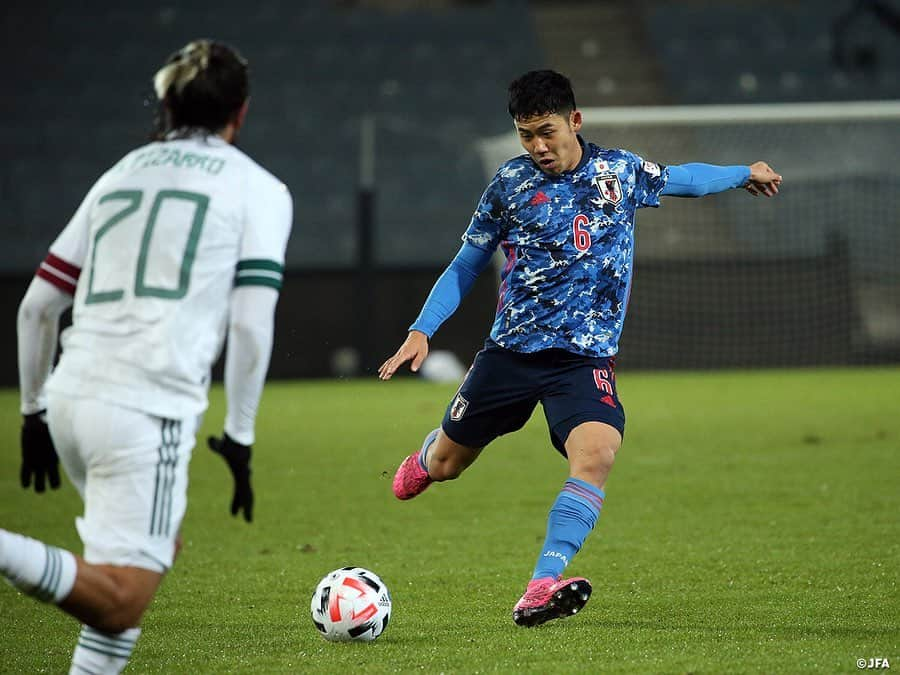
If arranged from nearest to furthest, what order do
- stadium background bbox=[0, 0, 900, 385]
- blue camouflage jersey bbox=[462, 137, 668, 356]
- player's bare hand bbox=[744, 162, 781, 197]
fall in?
blue camouflage jersey bbox=[462, 137, 668, 356] → player's bare hand bbox=[744, 162, 781, 197] → stadium background bbox=[0, 0, 900, 385]

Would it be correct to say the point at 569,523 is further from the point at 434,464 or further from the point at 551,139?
the point at 551,139

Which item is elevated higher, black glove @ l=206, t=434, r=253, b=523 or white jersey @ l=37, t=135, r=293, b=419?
white jersey @ l=37, t=135, r=293, b=419

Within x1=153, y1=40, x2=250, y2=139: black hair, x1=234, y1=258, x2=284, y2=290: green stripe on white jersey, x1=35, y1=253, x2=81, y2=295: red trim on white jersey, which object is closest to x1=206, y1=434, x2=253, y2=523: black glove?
x1=234, y1=258, x2=284, y2=290: green stripe on white jersey

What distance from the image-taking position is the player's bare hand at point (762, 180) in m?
5.57

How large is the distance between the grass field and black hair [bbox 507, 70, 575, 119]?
184 cm

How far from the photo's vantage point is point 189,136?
137 inches

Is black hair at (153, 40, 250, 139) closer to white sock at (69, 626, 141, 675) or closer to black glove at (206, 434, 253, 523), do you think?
black glove at (206, 434, 253, 523)

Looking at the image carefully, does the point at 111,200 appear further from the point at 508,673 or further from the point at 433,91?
the point at 433,91

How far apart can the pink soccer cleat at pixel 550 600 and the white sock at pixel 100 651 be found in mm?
1674

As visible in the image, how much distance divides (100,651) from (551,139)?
8.53ft

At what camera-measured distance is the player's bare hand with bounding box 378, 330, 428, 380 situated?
4.88m

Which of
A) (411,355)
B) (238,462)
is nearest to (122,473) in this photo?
(238,462)

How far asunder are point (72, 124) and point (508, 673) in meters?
17.6

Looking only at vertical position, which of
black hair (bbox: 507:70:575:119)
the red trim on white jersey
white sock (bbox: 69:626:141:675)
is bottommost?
white sock (bbox: 69:626:141:675)
